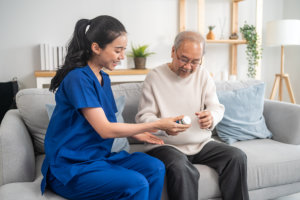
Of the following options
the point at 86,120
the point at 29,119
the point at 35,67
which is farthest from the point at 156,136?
the point at 35,67

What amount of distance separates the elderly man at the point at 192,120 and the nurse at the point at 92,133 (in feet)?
0.52

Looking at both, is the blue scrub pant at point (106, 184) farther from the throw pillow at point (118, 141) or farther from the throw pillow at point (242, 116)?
the throw pillow at point (242, 116)

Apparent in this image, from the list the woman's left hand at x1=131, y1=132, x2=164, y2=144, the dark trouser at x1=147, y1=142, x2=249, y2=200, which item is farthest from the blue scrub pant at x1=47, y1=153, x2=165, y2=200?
the woman's left hand at x1=131, y1=132, x2=164, y2=144

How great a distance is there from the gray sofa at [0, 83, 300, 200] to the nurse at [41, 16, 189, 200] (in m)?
0.16

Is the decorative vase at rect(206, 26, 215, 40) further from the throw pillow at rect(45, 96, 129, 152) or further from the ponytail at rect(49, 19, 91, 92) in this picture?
the ponytail at rect(49, 19, 91, 92)

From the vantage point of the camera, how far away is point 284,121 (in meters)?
1.92

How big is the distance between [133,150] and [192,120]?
15.7 inches

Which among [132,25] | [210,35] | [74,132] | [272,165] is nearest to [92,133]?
[74,132]

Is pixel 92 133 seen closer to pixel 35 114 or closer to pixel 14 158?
pixel 14 158

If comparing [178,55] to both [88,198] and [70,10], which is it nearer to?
[88,198]

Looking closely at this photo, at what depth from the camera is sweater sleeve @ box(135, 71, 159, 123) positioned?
60.6 inches

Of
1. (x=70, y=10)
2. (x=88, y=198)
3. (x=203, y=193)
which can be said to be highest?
(x=70, y=10)

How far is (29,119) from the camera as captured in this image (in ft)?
5.26

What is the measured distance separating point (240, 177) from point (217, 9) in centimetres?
287
